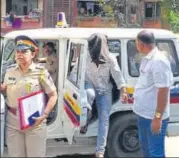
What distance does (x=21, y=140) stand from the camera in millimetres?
4051

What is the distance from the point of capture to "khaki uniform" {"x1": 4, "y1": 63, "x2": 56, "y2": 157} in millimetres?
4020

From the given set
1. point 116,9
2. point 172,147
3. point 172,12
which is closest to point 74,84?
point 172,147

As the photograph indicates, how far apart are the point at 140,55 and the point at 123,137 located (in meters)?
1.06

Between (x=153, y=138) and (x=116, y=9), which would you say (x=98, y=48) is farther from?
(x=116, y=9)

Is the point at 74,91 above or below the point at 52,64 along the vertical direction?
below

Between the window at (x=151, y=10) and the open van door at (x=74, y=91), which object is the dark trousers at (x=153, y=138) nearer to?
the open van door at (x=74, y=91)

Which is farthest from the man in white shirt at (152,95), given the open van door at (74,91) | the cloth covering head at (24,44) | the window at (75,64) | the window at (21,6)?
the window at (21,6)

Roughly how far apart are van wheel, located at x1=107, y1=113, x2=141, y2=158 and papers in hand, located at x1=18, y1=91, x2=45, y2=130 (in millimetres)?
2107

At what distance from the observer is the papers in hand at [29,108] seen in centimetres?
395

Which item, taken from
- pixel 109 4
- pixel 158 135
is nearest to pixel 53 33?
pixel 158 135

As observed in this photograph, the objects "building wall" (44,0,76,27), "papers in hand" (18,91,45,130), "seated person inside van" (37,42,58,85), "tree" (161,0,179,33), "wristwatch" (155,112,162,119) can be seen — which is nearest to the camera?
"papers in hand" (18,91,45,130)

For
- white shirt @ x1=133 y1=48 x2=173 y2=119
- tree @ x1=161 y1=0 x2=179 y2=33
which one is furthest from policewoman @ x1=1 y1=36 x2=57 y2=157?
tree @ x1=161 y1=0 x2=179 y2=33

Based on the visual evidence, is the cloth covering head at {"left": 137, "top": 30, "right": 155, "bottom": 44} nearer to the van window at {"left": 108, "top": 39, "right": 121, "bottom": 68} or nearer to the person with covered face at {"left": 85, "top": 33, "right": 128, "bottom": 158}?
the person with covered face at {"left": 85, "top": 33, "right": 128, "bottom": 158}

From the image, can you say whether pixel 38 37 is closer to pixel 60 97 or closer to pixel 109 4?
pixel 60 97
